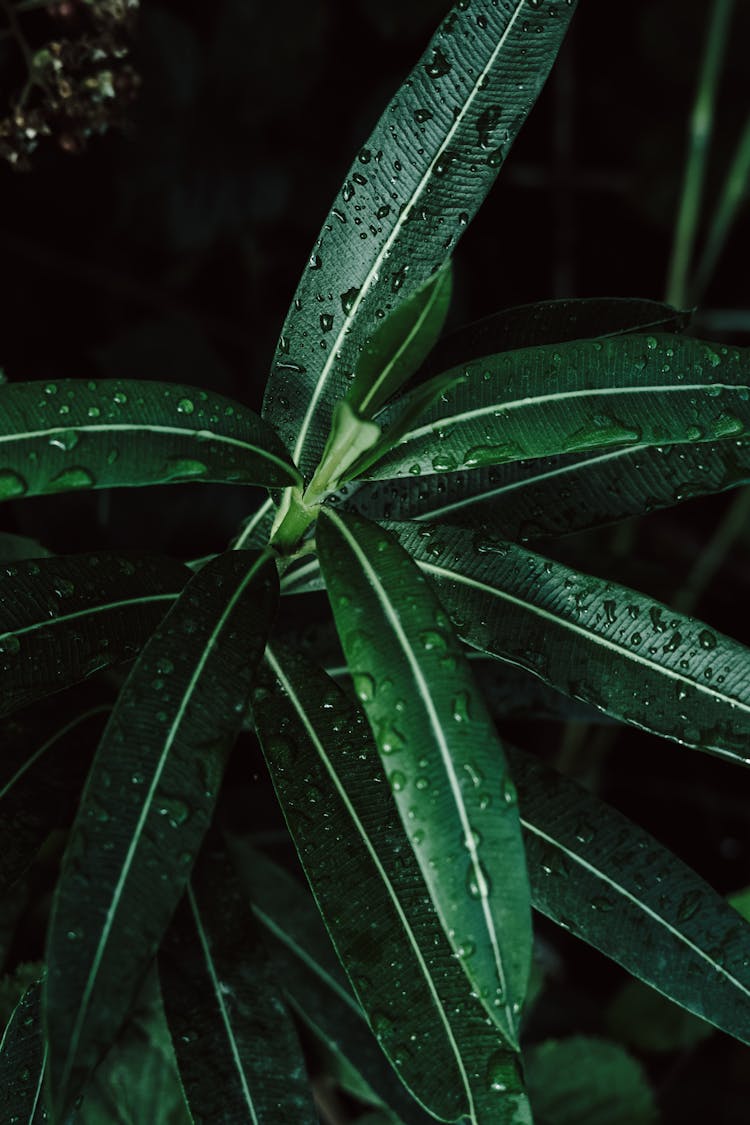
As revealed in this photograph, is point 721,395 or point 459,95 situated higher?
point 459,95

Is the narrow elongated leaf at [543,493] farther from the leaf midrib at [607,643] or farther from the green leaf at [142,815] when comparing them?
the green leaf at [142,815]

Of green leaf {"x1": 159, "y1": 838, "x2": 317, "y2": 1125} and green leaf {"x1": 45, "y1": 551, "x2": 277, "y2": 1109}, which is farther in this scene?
green leaf {"x1": 159, "y1": 838, "x2": 317, "y2": 1125}

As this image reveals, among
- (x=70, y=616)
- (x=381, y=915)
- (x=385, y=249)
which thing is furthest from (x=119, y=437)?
(x=381, y=915)

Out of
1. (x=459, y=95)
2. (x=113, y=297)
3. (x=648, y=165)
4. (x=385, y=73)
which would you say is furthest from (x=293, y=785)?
(x=648, y=165)

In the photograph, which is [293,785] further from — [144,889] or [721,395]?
[721,395]

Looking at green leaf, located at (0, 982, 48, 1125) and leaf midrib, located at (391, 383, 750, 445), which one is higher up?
leaf midrib, located at (391, 383, 750, 445)

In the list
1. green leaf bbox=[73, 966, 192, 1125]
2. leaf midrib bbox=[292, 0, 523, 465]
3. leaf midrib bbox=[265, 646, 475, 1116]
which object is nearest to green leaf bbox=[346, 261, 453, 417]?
leaf midrib bbox=[292, 0, 523, 465]

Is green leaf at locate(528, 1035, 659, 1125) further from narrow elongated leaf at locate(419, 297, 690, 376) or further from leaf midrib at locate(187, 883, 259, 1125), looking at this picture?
narrow elongated leaf at locate(419, 297, 690, 376)
